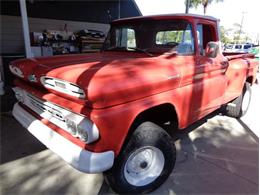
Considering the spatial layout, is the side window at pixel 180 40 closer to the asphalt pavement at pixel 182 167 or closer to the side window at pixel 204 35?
the side window at pixel 204 35

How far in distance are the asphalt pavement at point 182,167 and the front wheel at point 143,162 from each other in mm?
184

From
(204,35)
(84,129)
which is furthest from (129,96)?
(204,35)

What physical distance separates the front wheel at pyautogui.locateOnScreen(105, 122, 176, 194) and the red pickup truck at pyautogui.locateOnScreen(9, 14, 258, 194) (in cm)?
1

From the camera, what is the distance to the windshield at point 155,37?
Answer: 10.7 feet

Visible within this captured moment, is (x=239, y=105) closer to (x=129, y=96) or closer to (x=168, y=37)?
(x=168, y=37)

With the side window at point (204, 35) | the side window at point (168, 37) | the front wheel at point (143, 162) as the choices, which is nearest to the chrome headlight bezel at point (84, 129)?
the front wheel at point (143, 162)

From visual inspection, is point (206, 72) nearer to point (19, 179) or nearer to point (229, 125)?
point (229, 125)

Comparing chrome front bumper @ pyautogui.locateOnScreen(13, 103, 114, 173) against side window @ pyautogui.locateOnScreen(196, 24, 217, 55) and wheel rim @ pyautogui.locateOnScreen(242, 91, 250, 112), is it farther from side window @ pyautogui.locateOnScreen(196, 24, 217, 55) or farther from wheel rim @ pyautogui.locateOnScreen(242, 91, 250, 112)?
wheel rim @ pyautogui.locateOnScreen(242, 91, 250, 112)

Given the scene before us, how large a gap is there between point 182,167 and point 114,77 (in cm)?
174

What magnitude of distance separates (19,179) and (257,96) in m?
6.74

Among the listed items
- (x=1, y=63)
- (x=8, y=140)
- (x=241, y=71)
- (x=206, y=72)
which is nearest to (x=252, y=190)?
(x=206, y=72)

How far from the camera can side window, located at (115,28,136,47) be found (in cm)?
370

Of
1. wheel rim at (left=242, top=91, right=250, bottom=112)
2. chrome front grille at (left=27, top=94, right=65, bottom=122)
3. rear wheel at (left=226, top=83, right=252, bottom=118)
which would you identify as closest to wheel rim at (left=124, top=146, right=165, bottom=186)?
chrome front grille at (left=27, top=94, right=65, bottom=122)

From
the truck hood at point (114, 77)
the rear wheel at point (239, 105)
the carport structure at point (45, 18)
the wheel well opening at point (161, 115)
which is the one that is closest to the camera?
the truck hood at point (114, 77)
